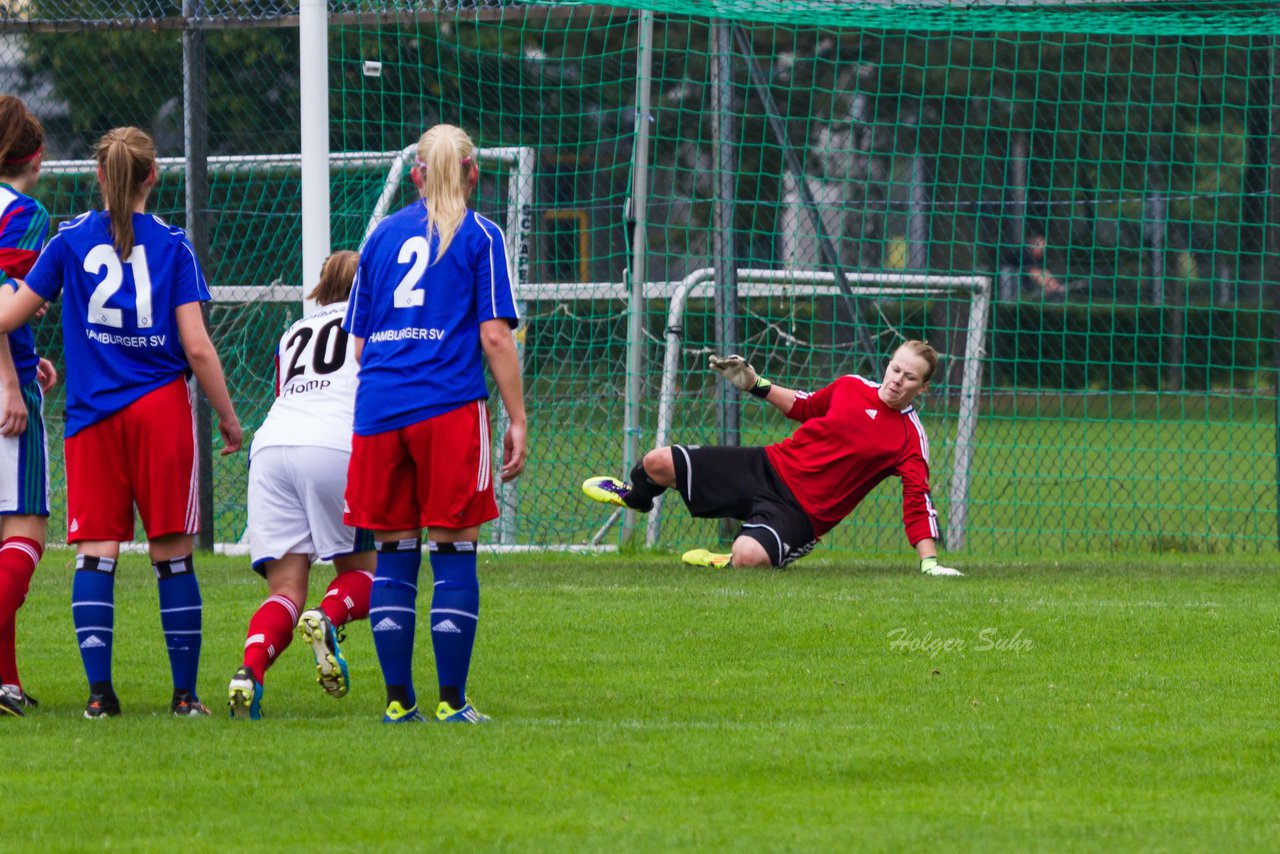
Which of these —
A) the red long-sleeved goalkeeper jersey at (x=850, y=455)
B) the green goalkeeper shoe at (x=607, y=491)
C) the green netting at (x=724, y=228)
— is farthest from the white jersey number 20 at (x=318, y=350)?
the green netting at (x=724, y=228)

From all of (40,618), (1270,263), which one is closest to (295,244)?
(40,618)

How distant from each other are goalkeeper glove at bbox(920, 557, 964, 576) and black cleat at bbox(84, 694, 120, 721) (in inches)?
180

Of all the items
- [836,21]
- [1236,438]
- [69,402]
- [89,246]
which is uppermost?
[836,21]

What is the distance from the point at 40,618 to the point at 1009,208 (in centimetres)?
2187

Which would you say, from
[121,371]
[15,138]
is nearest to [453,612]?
[121,371]

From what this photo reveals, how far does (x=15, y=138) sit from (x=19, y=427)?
35.8 inches

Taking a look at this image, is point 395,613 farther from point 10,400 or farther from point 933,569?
point 933,569

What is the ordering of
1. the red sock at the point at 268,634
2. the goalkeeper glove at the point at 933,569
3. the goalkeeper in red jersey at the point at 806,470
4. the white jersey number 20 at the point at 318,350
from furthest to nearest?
the goalkeeper in red jersey at the point at 806,470 → the goalkeeper glove at the point at 933,569 → the white jersey number 20 at the point at 318,350 → the red sock at the point at 268,634

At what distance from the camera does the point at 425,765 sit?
14.2ft

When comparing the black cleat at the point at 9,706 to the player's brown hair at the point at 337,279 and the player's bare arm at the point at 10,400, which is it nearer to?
the player's bare arm at the point at 10,400

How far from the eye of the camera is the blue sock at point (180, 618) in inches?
205

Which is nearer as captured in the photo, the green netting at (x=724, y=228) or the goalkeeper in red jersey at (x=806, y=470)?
the goalkeeper in red jersey at (x=806, y=470)

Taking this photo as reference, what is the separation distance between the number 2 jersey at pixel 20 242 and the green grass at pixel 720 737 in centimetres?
109

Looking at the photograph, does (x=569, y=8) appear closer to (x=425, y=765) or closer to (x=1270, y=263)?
(x=1270, y=263)
